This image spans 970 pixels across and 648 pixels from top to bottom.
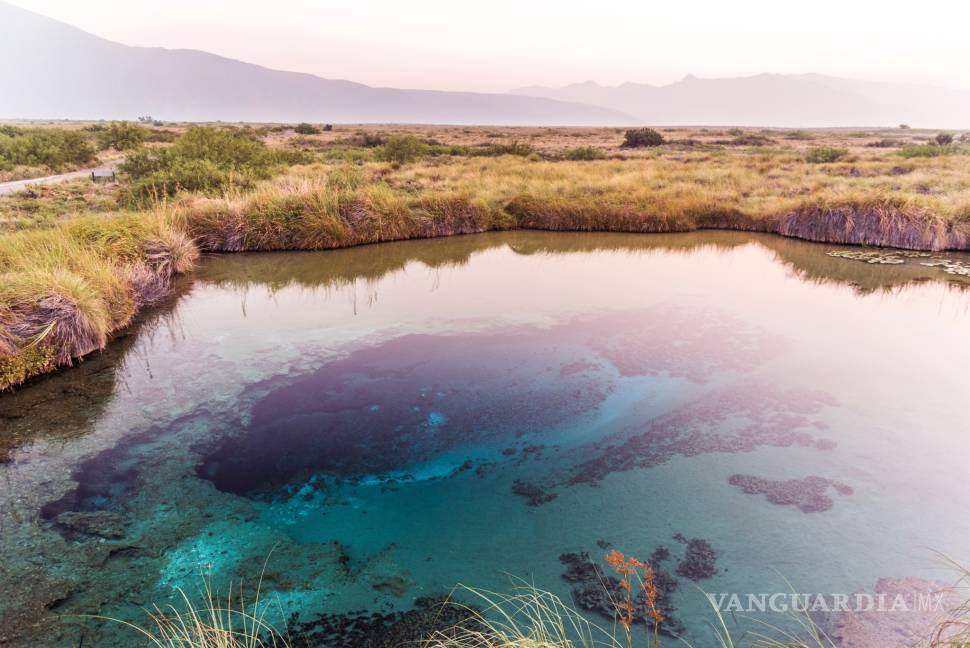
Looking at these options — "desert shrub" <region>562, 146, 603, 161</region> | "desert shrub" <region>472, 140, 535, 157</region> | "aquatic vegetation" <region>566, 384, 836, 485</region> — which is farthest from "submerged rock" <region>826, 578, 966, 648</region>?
"desert shrub" <region>472, 140, 535, 157</region>

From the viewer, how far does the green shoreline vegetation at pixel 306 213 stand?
20.2 ft

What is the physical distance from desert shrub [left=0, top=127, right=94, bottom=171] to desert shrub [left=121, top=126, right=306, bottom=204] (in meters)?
7.27

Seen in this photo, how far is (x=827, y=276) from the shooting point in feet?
32.2

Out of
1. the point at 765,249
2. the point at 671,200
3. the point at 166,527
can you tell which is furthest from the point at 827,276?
the point at 166,527

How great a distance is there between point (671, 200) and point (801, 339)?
8700mm

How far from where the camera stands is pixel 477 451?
4.39 meters

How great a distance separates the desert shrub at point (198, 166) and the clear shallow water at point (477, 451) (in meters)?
7.33

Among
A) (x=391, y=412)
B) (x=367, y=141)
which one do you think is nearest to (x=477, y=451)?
(x=391, y=412)

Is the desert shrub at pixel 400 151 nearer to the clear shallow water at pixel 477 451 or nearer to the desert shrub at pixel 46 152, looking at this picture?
the desert shrub at pixel 46 152

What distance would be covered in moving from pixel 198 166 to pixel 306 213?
5.18 metres

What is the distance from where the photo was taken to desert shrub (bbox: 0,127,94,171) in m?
20.4

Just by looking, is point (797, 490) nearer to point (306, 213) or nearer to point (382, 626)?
point (382, 626)

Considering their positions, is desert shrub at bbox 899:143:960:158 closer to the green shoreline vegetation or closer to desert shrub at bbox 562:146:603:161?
the green shoreline vegetation

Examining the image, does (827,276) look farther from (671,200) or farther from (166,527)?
(166,527)
